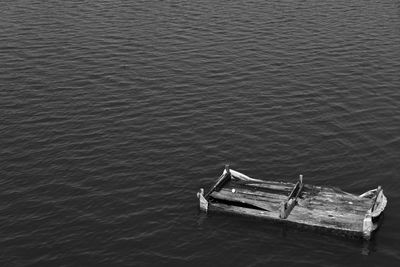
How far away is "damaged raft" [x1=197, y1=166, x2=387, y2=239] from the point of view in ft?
129

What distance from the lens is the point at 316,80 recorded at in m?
61.7

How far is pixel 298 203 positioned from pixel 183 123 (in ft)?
52.6

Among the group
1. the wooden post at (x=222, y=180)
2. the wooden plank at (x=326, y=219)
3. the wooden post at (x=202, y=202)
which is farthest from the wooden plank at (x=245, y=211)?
the wooden post at (x=222, y=180)

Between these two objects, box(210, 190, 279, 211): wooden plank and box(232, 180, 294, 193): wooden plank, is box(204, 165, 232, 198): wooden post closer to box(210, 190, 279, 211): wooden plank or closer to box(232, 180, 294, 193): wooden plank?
box(210, 190, 279, 211): wooden plank

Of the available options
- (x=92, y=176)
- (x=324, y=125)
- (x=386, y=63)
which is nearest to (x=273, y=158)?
(x=324, y=125)

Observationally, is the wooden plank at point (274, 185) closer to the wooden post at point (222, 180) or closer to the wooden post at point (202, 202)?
the wooden post at point (222, 180)

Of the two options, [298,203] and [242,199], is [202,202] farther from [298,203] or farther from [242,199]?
[298,203]

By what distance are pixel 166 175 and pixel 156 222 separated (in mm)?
5902

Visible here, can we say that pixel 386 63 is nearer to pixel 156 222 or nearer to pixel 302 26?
pixel 302 26

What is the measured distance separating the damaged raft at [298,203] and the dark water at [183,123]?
965 millimetres

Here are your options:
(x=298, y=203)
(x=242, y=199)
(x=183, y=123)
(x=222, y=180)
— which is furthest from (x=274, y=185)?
(x=183, y=123)

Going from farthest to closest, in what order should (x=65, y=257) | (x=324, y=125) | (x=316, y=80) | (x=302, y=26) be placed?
(x=302, y=26), (x=316, y=80), (x=324, y=125), (x=65, y=257)

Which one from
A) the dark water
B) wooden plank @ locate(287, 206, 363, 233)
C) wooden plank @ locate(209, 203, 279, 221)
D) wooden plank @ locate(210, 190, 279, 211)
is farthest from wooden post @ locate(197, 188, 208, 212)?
wooden plank @ locate(287, 206, 363, 233)

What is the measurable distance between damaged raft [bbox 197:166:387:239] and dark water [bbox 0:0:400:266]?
0.96 meters
